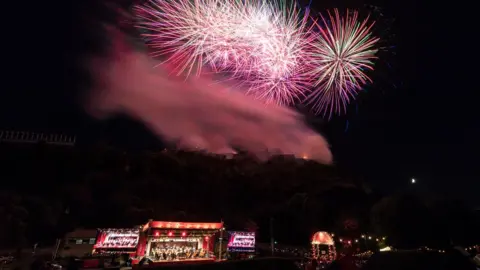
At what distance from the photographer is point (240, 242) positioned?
21.9 metres

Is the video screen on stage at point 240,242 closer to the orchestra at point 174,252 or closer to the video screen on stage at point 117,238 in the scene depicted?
the orchestra at point 174,252

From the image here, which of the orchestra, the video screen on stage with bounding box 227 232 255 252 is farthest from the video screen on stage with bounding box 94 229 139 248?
the video screen on stage with bounding box 227 232 255 252

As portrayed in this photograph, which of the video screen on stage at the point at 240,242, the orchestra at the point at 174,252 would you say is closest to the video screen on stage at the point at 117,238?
the orchestra at the point at 174,252

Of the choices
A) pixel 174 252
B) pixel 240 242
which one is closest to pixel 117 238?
pixel 174 252

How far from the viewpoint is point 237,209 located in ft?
169

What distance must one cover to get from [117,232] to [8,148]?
28.2 m

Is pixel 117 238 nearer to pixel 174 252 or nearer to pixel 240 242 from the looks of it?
pixel 174 252

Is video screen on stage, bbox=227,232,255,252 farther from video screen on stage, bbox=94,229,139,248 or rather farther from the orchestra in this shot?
video screen on stage, bbox=94,229,139,248

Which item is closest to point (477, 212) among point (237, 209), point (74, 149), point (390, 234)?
point (390, 234)

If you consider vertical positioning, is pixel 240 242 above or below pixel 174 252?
above

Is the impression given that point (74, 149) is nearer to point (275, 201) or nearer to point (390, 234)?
point (275, 201)

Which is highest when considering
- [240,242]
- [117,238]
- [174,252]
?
[240,242]

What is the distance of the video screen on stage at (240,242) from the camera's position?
21.7 metres

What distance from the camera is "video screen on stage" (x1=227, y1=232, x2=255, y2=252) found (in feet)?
71.1
